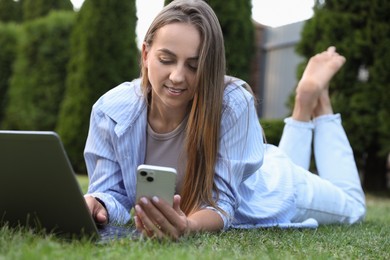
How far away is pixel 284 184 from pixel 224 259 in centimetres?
142

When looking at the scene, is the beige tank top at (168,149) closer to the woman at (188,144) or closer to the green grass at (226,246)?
the woman at (188,144)

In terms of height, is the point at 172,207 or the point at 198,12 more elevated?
the point at 198,12

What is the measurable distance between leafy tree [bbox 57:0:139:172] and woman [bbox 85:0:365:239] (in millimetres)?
6281

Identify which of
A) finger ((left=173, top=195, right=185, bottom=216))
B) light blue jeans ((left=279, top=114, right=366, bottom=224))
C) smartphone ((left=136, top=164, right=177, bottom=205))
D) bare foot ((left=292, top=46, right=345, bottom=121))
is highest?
bare foot ((left=292, top=46, right=345, bottom=121))

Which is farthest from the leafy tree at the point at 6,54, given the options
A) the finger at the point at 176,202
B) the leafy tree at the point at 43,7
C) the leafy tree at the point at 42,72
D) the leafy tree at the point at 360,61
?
the finger at the point at 176,202

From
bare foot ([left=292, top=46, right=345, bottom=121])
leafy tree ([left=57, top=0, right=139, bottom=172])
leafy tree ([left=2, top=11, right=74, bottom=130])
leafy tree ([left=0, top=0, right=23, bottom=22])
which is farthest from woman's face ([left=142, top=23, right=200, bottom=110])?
leafy tree ([left=0, top=0, right=23, bottom=22])

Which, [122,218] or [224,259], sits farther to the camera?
[122,218]

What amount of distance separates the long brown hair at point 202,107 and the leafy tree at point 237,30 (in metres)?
6.33

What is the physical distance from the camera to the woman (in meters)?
2.09

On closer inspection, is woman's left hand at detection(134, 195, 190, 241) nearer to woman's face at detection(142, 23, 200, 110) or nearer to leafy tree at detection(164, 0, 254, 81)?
woman's face at detection(142, 23, 200, 110)

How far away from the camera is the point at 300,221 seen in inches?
119

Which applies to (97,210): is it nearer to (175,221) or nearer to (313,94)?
(175,221)

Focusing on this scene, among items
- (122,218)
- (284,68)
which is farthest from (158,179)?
(284,68)

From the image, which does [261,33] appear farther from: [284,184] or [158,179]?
[158,179]
